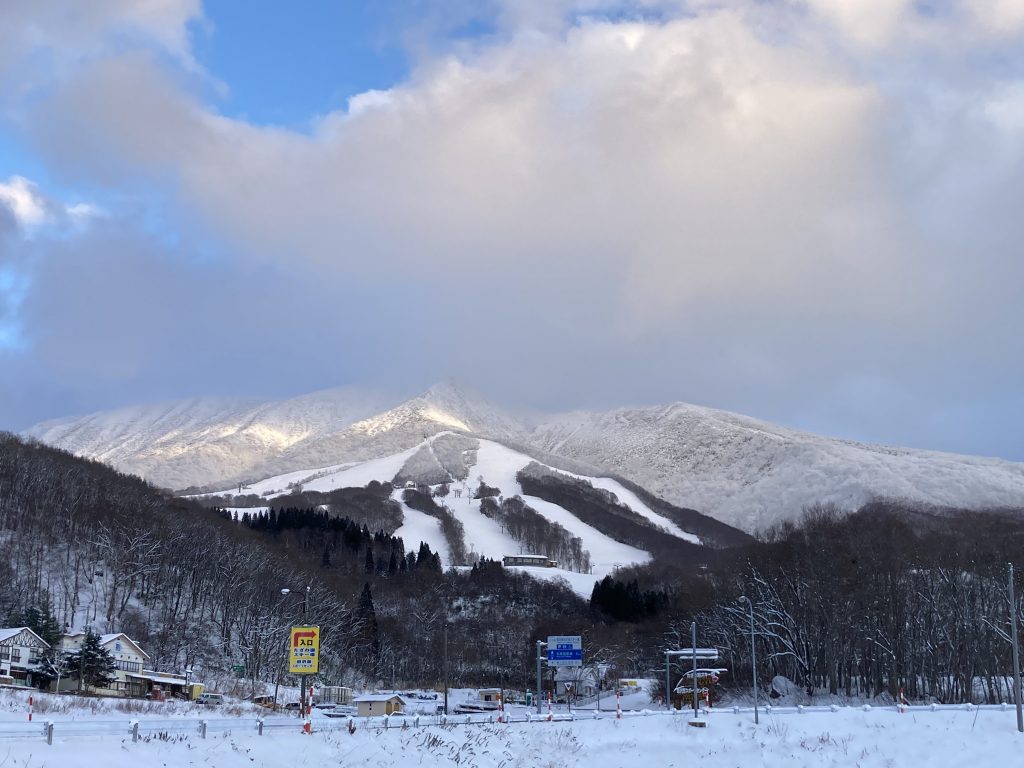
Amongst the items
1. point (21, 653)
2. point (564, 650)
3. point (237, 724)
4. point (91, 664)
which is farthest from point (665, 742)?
point (21, 653)

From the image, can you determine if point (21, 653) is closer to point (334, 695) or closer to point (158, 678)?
point (158, 678)

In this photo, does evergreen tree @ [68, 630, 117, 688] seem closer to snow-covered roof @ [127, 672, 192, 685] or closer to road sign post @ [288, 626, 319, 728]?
snow-covered roof @ [127, 672, 192, 685]

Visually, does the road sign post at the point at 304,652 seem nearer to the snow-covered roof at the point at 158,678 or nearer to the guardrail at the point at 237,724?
the guardrail at the point at 237,724

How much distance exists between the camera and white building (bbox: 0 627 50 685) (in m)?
Answer: 65.6

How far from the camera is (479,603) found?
525 ft

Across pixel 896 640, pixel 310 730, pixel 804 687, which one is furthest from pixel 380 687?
Answer: pixel 310 730

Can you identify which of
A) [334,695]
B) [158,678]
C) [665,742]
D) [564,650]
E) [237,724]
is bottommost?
[334,695]

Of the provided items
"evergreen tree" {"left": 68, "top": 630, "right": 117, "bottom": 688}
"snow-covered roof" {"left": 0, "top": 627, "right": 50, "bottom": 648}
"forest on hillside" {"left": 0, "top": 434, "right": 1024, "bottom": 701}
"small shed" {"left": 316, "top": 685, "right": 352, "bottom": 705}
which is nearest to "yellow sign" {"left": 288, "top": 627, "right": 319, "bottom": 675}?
"evergreen tree" {"left": 68, "top": 630, "right": 117, "bottom": 688}

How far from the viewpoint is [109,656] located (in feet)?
224

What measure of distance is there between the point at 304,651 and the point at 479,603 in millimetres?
111577

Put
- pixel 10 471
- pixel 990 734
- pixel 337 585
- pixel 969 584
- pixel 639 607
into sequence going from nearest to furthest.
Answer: pixel 990 734 < pixel 969 584 < pixel 10 471 < pixel 337 585 < pixel 639 607

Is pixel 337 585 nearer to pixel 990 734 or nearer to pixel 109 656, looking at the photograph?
pixel 109 656

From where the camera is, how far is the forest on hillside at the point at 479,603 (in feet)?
244

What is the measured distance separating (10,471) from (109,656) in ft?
162
